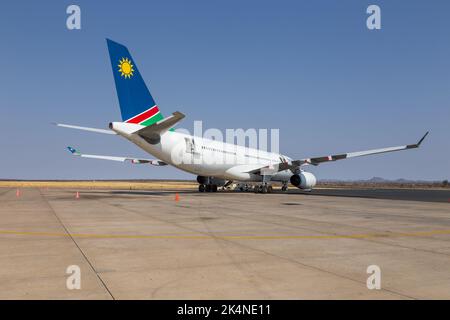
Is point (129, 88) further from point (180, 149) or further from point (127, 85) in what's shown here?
point (180, 149)

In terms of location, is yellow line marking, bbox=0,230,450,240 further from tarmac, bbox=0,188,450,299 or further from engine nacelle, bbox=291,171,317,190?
engine nacelle, bbox=291,171,317,190

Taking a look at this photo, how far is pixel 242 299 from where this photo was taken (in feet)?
17.3

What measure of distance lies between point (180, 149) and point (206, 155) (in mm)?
3426

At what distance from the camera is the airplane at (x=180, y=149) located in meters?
29.2

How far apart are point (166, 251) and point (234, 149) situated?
31462 millimetres

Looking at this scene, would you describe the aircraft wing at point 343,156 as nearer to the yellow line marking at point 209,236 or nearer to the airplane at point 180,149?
the airplane at point 180,149

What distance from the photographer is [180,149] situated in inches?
1300

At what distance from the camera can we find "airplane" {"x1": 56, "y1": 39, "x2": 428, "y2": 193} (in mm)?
29234

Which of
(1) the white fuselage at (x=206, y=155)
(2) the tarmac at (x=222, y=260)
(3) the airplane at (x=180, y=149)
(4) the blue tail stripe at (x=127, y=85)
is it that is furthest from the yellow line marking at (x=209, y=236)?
(4) the blue tail stripe at (x=127, y=85)

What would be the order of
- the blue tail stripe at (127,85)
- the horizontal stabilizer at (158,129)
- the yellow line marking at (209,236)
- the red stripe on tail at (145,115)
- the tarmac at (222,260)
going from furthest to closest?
the red stripe on tail at (145,115), the blue tail stripe at (127,85), the horizontal stabilizer at (158,129), the yellow line marking at (209,236), the tarmac at (222,260)

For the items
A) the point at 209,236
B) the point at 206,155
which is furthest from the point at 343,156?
the point at 209,236

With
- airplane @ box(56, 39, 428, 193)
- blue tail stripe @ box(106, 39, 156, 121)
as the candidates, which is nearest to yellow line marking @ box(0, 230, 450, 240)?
airplane @ box(56, 39, 428, 193)
